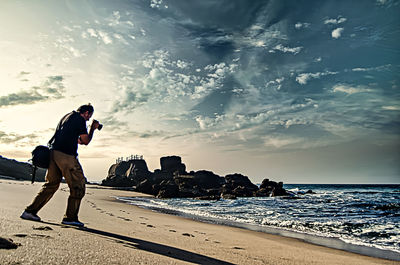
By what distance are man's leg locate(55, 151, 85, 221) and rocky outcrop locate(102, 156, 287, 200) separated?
929 inches

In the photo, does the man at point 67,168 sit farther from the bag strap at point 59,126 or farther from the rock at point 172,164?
the rock at point 172,164

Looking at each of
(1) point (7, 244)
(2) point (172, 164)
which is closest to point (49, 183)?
(1) point (7, 244)

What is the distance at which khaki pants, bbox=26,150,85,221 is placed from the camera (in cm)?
432

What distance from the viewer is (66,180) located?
4.29m

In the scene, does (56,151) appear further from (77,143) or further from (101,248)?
(101,248)

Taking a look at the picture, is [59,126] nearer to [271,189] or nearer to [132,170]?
[271,189]

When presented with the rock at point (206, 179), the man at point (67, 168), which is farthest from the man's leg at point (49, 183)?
the rock at point (206, 179)

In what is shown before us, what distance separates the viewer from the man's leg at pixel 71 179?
4.31 metres

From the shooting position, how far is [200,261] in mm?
3148

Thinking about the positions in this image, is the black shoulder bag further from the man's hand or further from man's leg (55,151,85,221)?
the man's hand

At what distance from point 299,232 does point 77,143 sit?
26.0ft

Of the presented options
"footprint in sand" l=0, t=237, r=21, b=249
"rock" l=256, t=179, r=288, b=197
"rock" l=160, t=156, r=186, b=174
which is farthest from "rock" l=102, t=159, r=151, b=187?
"footprint in sand" l=0, t=237, r=21, b=249

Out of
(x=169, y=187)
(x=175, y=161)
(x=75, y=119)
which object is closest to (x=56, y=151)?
(x=75, y=119)

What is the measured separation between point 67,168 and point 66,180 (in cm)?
20
